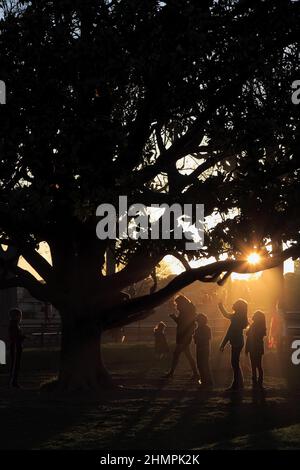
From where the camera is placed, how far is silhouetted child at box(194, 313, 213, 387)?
2138 centimetres

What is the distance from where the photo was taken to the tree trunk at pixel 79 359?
68.0 feet

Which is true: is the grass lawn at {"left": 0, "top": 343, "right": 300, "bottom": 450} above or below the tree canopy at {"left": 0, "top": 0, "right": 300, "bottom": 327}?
below

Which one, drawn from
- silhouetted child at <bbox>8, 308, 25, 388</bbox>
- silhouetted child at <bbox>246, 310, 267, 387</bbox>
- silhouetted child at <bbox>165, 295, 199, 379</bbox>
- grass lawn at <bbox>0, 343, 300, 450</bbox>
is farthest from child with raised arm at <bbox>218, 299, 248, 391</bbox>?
silhouetted child at <bbox>8, 308, 25, 388</bbox>

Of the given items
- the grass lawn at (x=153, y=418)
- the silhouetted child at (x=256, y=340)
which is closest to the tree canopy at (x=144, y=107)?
the silhouetted child at (x=256, y=340)

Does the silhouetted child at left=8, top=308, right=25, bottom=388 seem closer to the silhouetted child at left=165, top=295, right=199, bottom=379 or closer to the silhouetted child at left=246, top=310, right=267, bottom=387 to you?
the silhouetted child at left=165, top=295, right=199, bottom=379

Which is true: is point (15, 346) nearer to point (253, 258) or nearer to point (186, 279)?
point (186, 279)

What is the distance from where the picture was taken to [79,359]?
2080cm

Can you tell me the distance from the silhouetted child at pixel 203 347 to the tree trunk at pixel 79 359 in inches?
81.2

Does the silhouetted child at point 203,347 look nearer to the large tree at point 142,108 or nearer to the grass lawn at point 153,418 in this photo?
the grass lawn at point 153,418

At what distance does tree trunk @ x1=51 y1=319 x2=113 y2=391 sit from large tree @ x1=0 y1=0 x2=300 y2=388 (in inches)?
83.4

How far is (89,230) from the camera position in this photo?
20.5 meters
